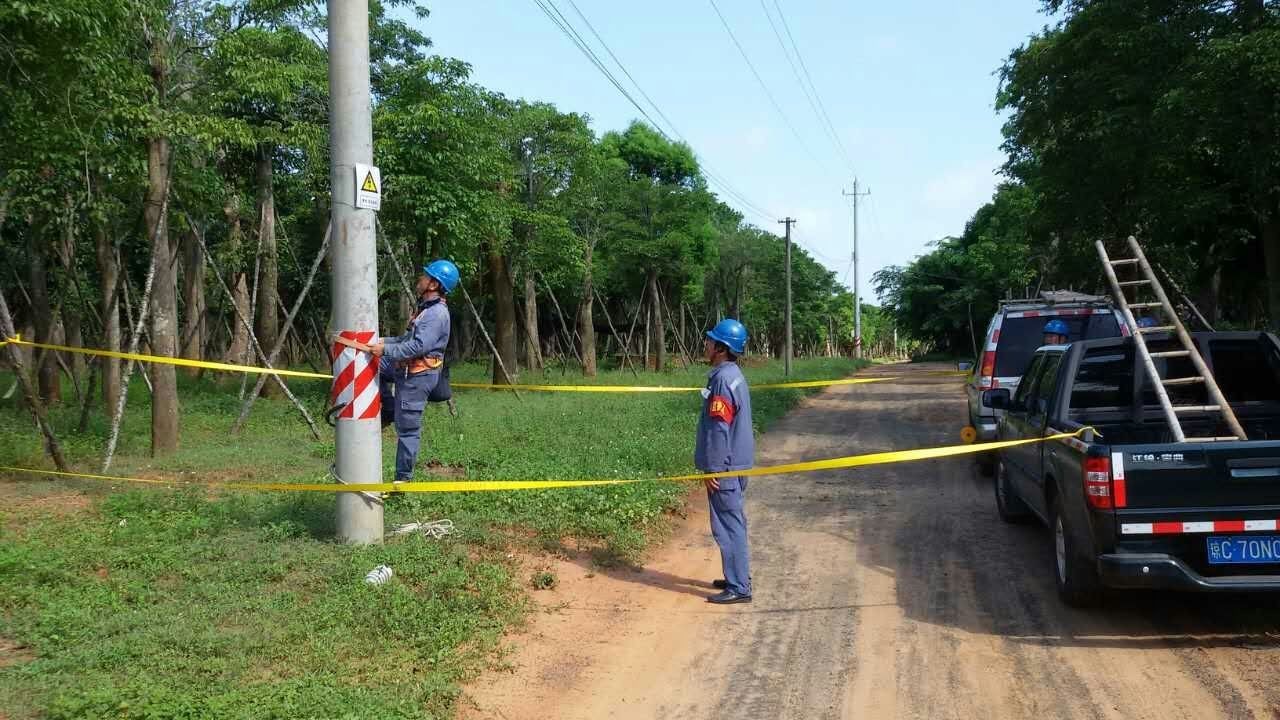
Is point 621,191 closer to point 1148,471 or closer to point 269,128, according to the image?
point 269,128

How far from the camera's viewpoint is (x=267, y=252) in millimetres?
17875

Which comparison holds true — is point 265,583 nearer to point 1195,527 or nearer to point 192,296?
point 1195,527

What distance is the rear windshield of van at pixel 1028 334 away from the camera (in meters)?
10.6

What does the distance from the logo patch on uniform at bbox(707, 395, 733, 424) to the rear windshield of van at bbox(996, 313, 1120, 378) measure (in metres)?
5.55

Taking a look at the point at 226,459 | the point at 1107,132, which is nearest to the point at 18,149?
the point at 226,459

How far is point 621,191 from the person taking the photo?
1190 inches

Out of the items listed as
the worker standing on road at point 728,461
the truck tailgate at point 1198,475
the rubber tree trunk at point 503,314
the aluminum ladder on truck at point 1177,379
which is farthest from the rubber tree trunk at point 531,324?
the truck tailgate at point 1198,475

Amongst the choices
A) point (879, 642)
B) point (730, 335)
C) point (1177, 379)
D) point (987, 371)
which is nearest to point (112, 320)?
point (730, 335)

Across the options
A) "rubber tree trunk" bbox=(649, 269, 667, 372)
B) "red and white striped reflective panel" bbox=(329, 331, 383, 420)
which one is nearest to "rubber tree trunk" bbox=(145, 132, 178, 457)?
"red and white striped reflective panel" bbox=(329, 331, 383, 420)

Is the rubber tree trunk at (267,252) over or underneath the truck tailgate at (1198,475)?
over

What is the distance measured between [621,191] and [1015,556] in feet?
79.8

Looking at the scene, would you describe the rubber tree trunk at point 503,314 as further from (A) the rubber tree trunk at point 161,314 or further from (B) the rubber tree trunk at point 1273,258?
(B) the rubber tree trunk at point 1273,258

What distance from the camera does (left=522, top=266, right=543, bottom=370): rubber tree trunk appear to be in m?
27.2

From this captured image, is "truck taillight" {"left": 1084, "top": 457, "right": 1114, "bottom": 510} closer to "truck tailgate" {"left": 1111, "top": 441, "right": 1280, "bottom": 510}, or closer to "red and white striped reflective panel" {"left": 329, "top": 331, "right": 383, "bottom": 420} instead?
"truck tailgate" {"left": 1111, "top": 441, "right": 1280, "bottom": 510}
